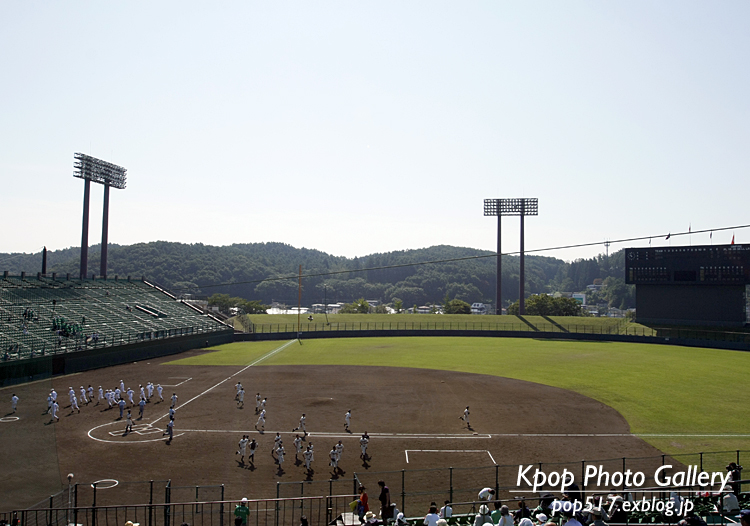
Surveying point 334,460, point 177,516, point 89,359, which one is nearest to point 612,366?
point 334,460

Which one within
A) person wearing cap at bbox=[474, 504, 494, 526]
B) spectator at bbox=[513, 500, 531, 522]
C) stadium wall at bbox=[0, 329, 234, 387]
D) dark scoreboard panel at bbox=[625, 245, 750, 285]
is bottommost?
stadium wall at bbox=[0, 329, 234, 387]

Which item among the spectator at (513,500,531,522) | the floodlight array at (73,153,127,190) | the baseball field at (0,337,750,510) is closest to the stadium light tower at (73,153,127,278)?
the floodlight array at (73,153,127,190)

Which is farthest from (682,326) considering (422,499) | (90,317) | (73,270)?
(73,270)

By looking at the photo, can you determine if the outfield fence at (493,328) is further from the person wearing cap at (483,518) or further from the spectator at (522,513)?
the person wearing cap at (483,518)

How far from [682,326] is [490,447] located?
58259mm

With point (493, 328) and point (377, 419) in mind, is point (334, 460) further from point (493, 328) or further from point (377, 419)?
point (493, 328)

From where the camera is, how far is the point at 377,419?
2580cm

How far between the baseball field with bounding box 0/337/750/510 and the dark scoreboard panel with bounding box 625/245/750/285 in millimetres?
22684

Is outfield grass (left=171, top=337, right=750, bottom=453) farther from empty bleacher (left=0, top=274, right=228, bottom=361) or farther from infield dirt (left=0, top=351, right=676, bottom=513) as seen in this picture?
empty bleacher (left=0, top=274, right=228, bottom=361)

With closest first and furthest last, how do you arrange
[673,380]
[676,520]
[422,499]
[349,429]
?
[676,520]
[422,499]
[349,429]
[673,380]

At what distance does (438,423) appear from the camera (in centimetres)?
2477

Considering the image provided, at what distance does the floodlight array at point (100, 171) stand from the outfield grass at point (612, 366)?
95.0 ft

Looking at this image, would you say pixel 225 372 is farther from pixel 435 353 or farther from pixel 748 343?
pixel 748 343

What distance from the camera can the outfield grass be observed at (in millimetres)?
25227
